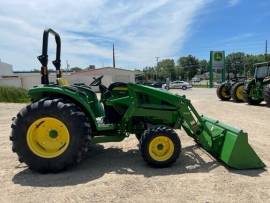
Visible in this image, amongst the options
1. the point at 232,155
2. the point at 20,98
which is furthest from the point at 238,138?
the point at 20,98

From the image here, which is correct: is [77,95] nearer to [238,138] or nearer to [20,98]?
[238,138]

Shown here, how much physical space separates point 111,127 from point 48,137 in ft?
3.55

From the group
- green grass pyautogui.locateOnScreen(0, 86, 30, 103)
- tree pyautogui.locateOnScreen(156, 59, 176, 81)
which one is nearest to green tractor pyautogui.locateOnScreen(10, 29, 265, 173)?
green grass pyautogui.locateOnScreen(0, 86, 30, 103)

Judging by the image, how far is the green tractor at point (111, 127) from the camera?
5410 millimetres

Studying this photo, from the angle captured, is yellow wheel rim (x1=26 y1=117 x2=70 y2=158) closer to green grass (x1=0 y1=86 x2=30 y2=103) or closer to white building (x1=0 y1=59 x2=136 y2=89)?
green grass (x1=0 y1=86 x2=30 y2=103)

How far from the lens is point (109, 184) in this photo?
16.1 feet

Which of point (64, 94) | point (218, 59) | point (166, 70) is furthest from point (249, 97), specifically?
point (166, 70)

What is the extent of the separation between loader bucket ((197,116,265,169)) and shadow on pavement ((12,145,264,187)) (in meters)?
0.13

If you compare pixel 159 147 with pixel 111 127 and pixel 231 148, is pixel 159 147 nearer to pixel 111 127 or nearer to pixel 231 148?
pixel 111 127

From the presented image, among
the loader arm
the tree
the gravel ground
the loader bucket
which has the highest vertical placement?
the tree

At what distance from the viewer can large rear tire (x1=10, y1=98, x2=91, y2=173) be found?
5.41 m

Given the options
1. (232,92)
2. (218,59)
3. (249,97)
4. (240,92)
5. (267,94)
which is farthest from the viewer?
(218,59)

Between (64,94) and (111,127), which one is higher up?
(64,94)

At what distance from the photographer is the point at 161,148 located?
5.62 meters
